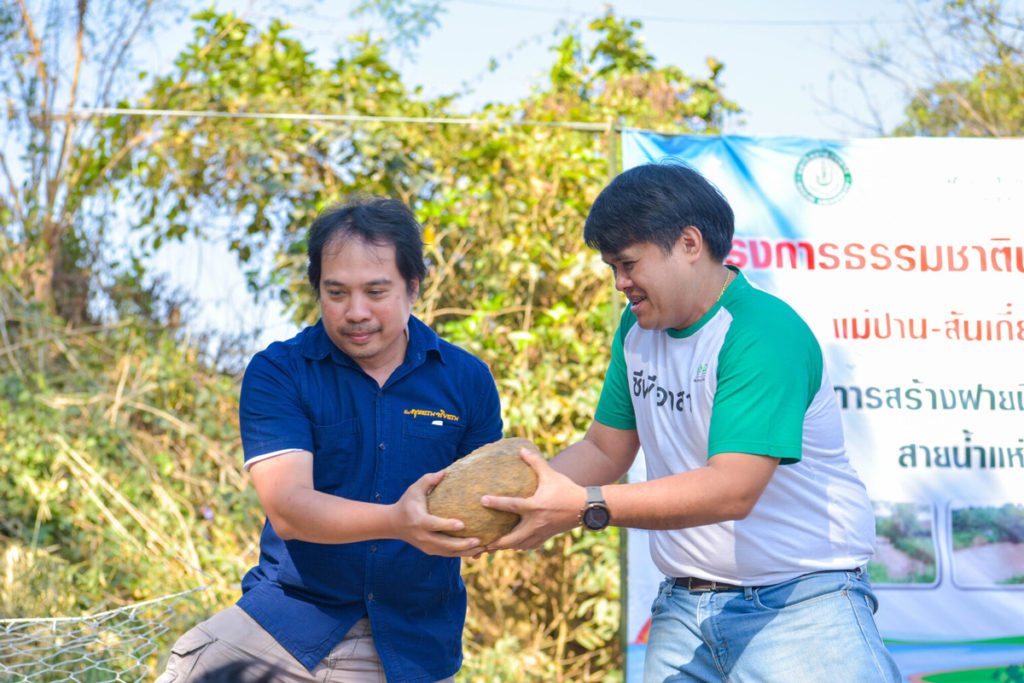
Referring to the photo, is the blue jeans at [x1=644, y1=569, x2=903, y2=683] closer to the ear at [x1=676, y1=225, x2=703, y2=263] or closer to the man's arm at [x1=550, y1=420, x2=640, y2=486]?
the man's arm at [x1=550, y1=420, x2=640, y2=486]

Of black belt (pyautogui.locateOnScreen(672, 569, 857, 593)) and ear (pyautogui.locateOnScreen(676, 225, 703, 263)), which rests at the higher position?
ear (pyautogui.locateOnScreen(676, 225, 703, 263))

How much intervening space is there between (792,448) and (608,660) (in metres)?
3.00

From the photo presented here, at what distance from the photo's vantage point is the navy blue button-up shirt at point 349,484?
2186 millimetres

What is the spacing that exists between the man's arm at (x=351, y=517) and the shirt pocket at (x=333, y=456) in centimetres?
13

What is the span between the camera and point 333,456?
7.34 ft

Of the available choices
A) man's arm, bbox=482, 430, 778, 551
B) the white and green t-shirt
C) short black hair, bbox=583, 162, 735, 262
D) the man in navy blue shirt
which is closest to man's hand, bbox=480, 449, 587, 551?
man's arm, bbox=482, 430, 778, 551

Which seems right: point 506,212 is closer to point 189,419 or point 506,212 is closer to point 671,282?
point 189,419

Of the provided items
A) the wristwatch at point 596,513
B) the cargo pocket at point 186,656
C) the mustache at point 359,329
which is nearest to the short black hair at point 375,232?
the mustache at point 359,329

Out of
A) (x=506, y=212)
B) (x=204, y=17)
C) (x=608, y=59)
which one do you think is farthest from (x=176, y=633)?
(x=608, y=59)

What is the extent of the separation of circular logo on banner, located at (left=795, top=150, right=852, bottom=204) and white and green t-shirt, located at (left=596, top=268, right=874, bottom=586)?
184cm

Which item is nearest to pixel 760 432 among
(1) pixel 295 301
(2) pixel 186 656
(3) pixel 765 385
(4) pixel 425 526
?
(3) pixel 765 385

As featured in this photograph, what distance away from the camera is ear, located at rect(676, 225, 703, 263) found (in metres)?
2.10

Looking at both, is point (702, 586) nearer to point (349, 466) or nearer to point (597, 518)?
point (597, 518)

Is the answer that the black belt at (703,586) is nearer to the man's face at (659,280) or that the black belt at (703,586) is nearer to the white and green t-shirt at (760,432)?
the white and green t-shirt at (760,432)
